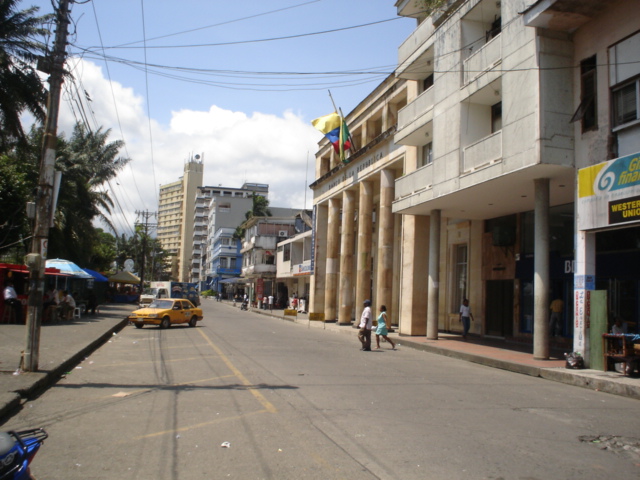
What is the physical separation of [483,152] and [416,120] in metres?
5.94

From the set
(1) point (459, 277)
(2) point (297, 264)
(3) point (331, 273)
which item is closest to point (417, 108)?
(1) point (459, 277)

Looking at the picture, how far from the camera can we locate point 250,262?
75.2m

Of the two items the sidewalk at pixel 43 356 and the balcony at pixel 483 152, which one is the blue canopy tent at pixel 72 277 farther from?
the balcony at pixel 483 152

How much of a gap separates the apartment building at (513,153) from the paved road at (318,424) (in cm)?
547

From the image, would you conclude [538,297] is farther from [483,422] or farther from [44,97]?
[44,97]

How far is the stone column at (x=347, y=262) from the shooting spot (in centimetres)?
3275

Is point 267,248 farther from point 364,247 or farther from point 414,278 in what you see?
point 414,278

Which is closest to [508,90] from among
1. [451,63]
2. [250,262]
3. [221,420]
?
[451,63]

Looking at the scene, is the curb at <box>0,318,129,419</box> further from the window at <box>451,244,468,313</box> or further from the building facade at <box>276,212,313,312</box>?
the building facade at <box>276,212,313,312</box>

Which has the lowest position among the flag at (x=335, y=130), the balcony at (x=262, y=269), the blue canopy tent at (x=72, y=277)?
the blue canopy tent at (x=72, y=277)

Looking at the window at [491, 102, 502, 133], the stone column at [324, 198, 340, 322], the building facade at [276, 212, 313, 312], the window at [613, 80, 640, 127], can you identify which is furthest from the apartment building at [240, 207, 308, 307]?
the window at [613, 80, 640, 127]

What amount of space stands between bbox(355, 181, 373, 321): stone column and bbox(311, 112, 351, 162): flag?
96.4 inches

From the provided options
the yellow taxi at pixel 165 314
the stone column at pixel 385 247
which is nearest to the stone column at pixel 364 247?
the stone column at pixel 385 247

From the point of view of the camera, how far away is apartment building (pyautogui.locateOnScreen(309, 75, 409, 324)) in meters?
28.1
